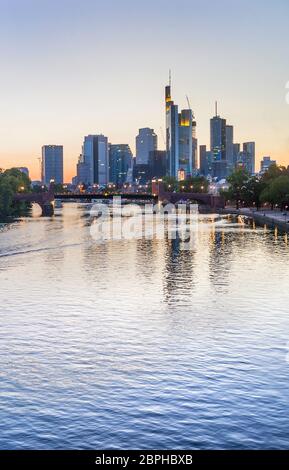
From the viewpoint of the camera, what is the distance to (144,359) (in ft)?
95.6

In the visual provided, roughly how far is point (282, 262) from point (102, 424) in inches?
1907

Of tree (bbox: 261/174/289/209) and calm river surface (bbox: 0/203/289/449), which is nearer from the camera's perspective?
calm river surface (bbox: 0/203/289/449)

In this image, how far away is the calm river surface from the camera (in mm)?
21141

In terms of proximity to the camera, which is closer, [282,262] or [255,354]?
[255,354]

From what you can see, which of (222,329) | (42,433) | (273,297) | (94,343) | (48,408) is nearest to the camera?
(42,433)

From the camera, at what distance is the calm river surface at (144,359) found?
21141mm

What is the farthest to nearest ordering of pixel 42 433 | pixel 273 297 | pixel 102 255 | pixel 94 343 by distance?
pixel 102 255 < pixel 273 297 < pixel 94 343 < pixel 42 433

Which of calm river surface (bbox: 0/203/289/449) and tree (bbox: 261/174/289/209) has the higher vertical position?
tree (bbox: 261/174/289/209)

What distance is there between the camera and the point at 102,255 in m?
75.8

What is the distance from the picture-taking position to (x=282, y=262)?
67.4 m

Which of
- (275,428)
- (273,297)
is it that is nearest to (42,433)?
(275,428)

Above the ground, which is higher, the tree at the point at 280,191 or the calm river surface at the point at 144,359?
the tree at the point at 280,191

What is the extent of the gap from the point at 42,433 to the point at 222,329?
52.3 feet
